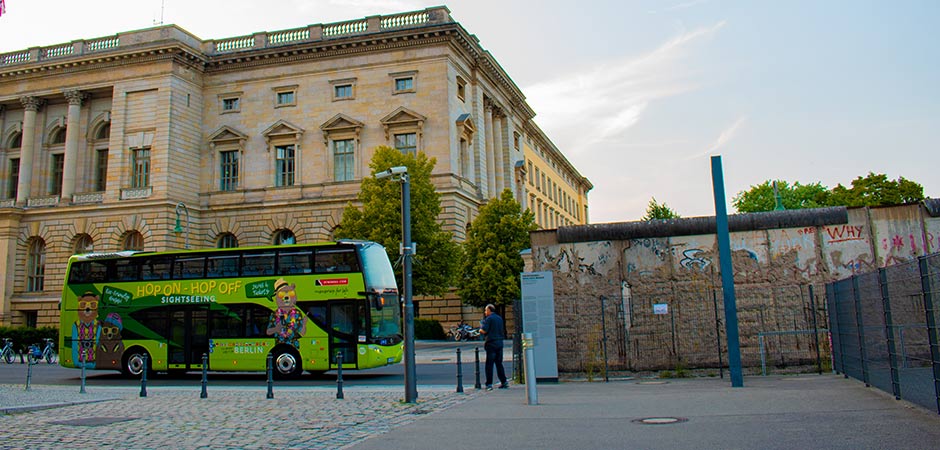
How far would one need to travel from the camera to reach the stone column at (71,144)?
47.2 m

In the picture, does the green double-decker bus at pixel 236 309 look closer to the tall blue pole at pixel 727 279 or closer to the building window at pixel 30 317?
the tall blue pole at pixel 727 279

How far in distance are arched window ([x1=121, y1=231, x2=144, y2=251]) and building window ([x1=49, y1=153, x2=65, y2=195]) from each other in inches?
323

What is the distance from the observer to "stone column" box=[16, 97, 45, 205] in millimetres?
48406

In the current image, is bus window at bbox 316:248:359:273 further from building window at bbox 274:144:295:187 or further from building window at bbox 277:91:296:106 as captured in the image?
building window at bbox 277:91:296:106

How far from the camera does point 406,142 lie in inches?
1754

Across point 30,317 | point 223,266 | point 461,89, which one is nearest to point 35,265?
point 30,317

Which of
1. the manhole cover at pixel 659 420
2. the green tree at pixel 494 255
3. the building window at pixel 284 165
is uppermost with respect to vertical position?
the building window at pixel 284 165

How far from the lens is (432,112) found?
144 ft

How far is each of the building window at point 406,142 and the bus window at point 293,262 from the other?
2337 centimetres

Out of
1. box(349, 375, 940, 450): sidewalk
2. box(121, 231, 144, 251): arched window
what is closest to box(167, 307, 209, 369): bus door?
box(349, 375, 940, 450): sidewalk

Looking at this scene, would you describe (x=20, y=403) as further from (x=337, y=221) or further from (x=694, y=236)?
(x=337, y=221)

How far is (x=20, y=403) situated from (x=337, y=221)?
29931mm

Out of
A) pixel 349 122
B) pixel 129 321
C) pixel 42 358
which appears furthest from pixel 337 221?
pixel 129 321

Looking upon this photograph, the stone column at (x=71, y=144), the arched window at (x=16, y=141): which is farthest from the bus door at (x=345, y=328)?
the arched window at (x=16, y=141)
